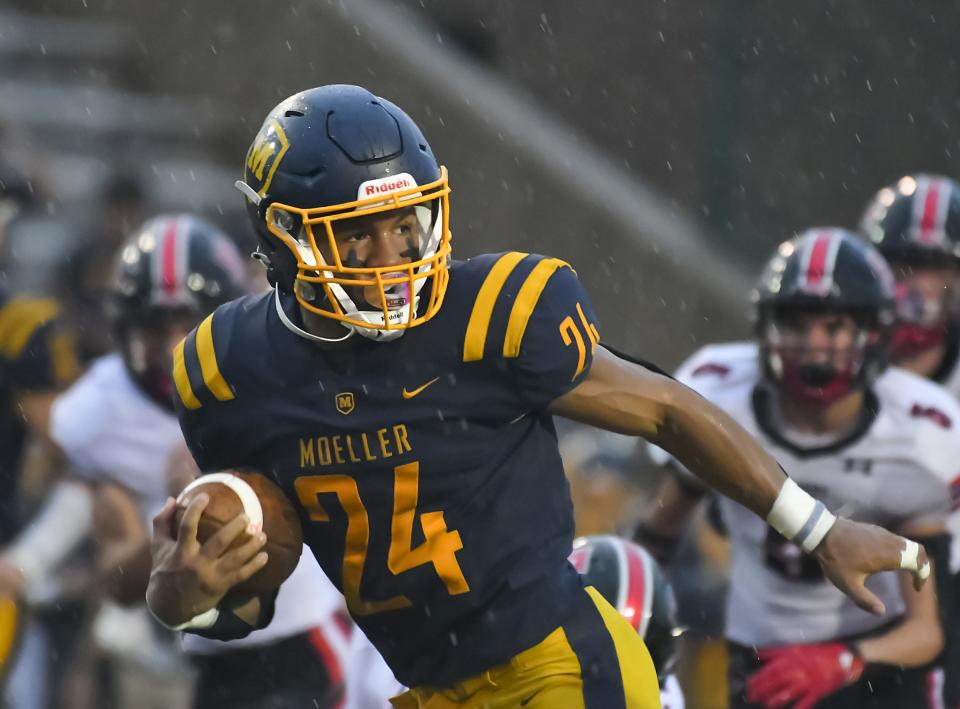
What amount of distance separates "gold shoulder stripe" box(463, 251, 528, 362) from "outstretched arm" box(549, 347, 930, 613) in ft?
0.57

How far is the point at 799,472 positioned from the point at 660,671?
971 mm

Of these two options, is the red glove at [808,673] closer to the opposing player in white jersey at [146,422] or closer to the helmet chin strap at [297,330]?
the opposing player in white jersey at [146,422]

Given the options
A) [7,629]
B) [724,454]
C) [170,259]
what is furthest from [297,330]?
[7,629]

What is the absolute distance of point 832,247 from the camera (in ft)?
16.8

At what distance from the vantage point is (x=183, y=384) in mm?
3324

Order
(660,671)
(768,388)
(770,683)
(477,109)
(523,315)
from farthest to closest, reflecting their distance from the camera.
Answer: (477,109)
(768,388)
(770,683)
(660,671)
(523,315)

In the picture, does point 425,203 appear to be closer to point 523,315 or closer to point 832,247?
point 523,315

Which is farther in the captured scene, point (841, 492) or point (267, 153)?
point (841, 492)

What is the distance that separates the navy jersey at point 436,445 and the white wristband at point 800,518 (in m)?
0.38

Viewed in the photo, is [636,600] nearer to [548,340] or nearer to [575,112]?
[548,340]

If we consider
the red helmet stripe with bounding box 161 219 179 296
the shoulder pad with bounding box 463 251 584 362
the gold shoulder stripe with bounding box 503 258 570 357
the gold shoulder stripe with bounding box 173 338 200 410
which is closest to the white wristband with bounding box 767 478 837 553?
the shoulder pad with bounding box 463 251 584 362

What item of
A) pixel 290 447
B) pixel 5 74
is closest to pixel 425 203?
pixel 290 447

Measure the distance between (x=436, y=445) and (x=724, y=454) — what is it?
507 millimetres

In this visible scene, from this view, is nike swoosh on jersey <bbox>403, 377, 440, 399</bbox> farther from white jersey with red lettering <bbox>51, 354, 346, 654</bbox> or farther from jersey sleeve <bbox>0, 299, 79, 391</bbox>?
jersey sleeve <bbox>0, 299, 79, 391</bbox>
